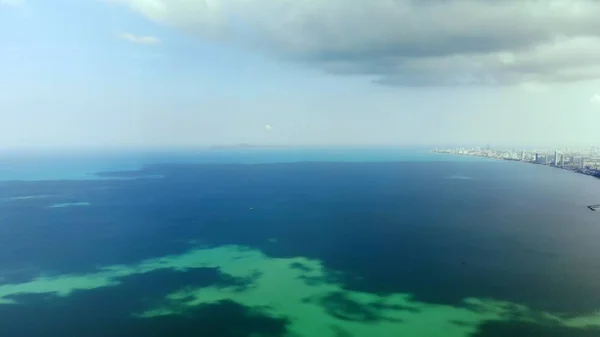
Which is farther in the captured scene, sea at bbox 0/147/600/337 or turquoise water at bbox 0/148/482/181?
turquoise water at bbox 0/148/482/181

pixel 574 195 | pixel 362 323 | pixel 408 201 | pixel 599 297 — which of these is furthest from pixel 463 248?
pixel 574 195

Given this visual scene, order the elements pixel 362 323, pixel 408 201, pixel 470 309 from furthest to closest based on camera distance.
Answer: pixel 408 201
pixel 470 309
pixel 362 323

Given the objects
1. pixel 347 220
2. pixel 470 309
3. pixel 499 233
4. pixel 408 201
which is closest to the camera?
pixel 470 309

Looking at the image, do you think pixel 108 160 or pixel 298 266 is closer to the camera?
pixel 298 266

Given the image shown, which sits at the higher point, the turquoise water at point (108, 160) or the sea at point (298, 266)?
the turquoise water at point (108, 160)

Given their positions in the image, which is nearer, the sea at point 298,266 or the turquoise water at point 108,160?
the sea at point 298,266

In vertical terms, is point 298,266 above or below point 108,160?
below

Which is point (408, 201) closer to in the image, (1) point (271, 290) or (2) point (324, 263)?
(2) point (324, 263)

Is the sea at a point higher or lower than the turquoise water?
lower
